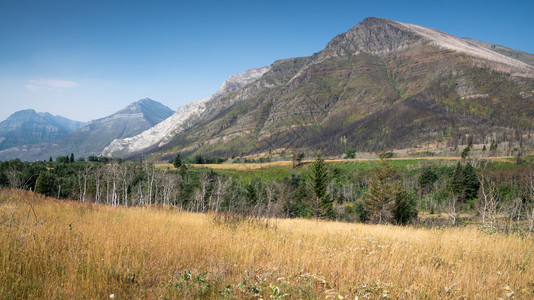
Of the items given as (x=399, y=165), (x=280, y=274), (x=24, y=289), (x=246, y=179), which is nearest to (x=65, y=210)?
(x=24, y=289)

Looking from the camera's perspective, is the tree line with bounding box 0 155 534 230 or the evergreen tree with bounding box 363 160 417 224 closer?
the tree line with bounding box 0 155 534 230

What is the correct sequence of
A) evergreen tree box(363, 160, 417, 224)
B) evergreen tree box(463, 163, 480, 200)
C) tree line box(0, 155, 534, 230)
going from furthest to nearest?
evergreen tree box(463, 163, 480, 200), evergreen tree box(363, 160, 417, 224), tree line box(0, 155, 534, 230)

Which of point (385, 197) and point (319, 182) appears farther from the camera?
point (319, 182)

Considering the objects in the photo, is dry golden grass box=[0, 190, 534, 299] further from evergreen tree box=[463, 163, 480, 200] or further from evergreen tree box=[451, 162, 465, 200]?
evergreen tree box=[463, 163, 480, 200]

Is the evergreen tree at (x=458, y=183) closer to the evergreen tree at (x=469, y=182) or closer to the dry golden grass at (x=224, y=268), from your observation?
the evergreen tree at (x=469, y=182)

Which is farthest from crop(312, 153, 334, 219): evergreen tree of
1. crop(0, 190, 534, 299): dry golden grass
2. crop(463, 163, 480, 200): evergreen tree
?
crop(463, 163, 480, 200): evergreen tree

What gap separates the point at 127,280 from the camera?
364cm

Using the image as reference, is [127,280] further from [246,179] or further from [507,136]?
[507,136]

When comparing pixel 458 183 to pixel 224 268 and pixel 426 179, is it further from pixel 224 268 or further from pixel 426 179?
pixel 224 268

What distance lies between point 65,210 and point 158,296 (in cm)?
792

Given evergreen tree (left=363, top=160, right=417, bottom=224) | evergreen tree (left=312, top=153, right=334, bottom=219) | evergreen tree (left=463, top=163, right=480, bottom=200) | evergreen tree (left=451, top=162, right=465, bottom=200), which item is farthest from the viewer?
evergreen tree (left=463, top=163, right=480, bottom=200)

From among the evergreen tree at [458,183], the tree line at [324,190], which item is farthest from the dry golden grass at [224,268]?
the evergreen tree at [458,183]

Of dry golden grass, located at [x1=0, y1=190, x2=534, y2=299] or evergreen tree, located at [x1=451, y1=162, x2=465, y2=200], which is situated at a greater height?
dry golden grass, located at [x1=0, y1=190, x2=534, y2=299]


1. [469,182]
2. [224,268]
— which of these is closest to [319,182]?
[224,268]
